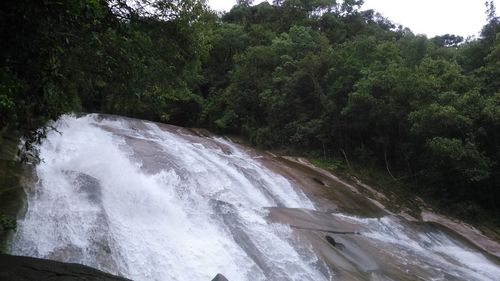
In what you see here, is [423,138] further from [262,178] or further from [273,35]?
[273,35]

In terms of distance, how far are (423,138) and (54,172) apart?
15.7 metres

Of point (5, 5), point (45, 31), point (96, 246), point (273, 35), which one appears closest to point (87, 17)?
point (45, 31)

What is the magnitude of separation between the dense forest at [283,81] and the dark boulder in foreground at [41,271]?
202cm

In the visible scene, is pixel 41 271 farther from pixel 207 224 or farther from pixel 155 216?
pixel 207 224

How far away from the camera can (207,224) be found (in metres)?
10.9

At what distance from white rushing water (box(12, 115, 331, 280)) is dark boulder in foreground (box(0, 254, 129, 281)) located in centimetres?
165

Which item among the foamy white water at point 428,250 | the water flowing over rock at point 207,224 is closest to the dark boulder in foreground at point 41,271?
the water flowing over rock at point 207,224

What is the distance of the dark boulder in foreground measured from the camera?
225 inches

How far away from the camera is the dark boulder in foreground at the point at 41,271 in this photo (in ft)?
18.8

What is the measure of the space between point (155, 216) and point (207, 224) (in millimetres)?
1311

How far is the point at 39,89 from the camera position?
19.3 feet

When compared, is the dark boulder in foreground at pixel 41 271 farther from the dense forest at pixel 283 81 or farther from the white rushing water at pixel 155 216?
the dense forest at pixel 283 81

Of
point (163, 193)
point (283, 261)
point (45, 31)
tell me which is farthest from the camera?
point (163, 193)

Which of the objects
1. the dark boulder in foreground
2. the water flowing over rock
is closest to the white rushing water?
the water flowing over rock
